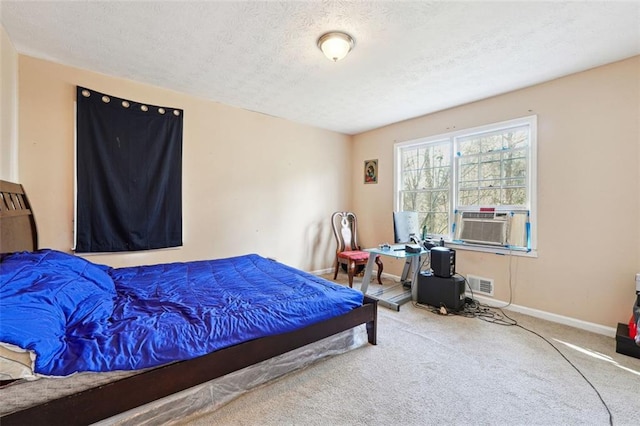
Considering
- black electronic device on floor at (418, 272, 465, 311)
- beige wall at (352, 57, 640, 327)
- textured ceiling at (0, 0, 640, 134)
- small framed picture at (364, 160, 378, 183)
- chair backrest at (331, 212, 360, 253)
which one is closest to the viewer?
textured ceiling at (0, 0, 640, 134)

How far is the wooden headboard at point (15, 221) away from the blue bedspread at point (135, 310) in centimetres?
39

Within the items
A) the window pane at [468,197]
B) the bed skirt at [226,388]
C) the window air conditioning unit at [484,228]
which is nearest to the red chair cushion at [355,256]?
the window air conditioning unit at [484,228]

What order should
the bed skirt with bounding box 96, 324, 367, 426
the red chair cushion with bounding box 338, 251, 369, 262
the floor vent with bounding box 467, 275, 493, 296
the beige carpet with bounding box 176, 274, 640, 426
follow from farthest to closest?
the red chair cushion with bounding box 338, 251, 369, 262, the floor vent with bounding box 467, 275, 493, 296, the beige carpet with bounding box 176, 274, 640, 426, the bed skirt with bounding box 96, 324, 367, 426

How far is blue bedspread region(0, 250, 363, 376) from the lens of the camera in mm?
1190

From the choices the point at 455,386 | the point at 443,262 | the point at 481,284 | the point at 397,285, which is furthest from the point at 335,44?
the point at 397,285

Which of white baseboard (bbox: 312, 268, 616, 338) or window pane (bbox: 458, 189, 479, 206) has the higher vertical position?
window pane (bbox: 458, 189, 479, 206)

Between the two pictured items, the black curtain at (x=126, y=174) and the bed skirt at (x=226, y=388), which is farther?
the black curtain at (x=126, y=174)

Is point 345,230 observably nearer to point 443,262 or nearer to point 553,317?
point 443,262

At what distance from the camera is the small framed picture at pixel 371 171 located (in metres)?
4.59

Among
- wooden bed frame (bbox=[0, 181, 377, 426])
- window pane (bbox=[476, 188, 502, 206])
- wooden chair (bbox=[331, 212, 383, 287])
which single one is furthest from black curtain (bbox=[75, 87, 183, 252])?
window pane (bbox=[476, 188, 502, 206])

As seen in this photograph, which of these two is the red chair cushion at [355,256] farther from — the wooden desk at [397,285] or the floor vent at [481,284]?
the floor vent at [481,284]

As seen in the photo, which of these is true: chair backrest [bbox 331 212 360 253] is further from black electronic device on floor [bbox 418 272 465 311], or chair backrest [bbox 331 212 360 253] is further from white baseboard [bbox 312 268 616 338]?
white baseboard [bbox 312 268 616 338]

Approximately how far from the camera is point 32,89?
2.43 m

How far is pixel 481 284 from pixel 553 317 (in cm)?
70
